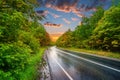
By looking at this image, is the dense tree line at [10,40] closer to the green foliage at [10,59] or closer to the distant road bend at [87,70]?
the green foliage at [10,59]

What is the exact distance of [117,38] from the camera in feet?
118

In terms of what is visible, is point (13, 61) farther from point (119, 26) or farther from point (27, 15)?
point (119, 26)

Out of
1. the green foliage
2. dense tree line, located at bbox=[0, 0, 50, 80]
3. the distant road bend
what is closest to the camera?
the green foliage

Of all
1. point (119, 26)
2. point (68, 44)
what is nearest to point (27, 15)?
point (119, 26)

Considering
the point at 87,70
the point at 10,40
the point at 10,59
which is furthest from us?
the point at 87,70

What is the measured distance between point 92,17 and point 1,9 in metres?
58.0

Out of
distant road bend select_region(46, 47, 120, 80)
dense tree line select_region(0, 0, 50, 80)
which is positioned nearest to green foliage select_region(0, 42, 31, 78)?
dense tree line select_region(0, 0, 50, 80)

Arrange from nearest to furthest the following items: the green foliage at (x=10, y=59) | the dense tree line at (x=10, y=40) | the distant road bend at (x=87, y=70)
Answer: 1. the green foliage at (x=10, y=59)
2. the dense tree line at (x=10, y=40)
3. the distant road bend at (x=87, y=70)

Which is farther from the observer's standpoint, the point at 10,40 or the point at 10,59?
the point at 10,40

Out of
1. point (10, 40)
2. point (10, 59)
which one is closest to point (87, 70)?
point (10, 40)

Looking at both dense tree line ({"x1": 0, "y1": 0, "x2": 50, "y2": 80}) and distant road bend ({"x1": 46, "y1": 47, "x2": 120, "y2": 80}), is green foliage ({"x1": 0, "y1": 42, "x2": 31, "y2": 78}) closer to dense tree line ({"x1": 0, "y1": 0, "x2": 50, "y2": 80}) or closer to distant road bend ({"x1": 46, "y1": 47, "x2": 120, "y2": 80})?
dense tree line ({"x1": 0, "y1": 0, "x2": 50, "y2": 80})

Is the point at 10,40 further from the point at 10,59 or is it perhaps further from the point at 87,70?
the point at 87,70

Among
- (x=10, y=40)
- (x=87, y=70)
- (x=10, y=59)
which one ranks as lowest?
(x=87, y=70)

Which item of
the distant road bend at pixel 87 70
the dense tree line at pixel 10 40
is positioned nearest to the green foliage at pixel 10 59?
the dense tree line at pixel 10 40
